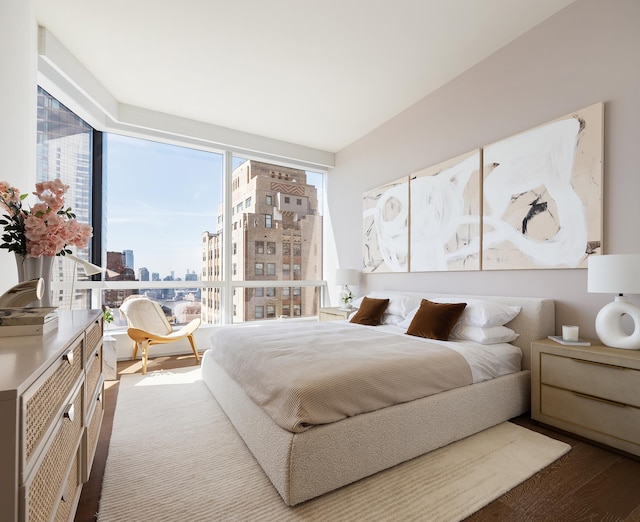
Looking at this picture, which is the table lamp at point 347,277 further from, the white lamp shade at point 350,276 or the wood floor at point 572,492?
the wood floor at point 572,492

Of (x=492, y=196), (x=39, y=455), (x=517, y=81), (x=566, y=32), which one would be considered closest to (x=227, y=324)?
(x=492, y=196)

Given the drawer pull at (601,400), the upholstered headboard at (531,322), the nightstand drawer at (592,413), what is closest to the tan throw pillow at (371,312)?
the upholstered headboard at (531,322)

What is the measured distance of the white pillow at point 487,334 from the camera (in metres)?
2.58

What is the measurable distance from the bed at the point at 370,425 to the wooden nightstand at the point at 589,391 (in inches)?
7.3

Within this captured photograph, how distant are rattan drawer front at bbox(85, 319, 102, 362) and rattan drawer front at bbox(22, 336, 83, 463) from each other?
0.24 m

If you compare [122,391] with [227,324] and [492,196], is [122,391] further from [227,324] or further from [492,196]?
[492,196]

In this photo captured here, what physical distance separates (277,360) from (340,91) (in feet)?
10.1

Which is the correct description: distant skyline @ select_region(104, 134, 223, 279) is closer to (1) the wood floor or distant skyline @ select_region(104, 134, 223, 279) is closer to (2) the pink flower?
(1) the wood floor

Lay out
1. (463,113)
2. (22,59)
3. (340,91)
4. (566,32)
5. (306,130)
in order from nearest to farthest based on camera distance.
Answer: (22,59) < (566,32) < (463,113) < (340,91) < (306,130)

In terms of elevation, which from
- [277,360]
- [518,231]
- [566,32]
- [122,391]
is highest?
[566,32]

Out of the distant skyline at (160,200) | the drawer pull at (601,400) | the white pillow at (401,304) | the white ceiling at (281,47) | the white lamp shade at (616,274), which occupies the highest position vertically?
the white ceiling at (281,47)

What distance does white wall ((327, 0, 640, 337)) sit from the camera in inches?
89.0

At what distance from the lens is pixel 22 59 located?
7.87 feet

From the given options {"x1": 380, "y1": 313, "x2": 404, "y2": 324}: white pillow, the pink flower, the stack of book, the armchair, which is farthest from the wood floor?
{"x1": 380, "y1": 313, "x2": 404, "y2": 324}: white pillow
